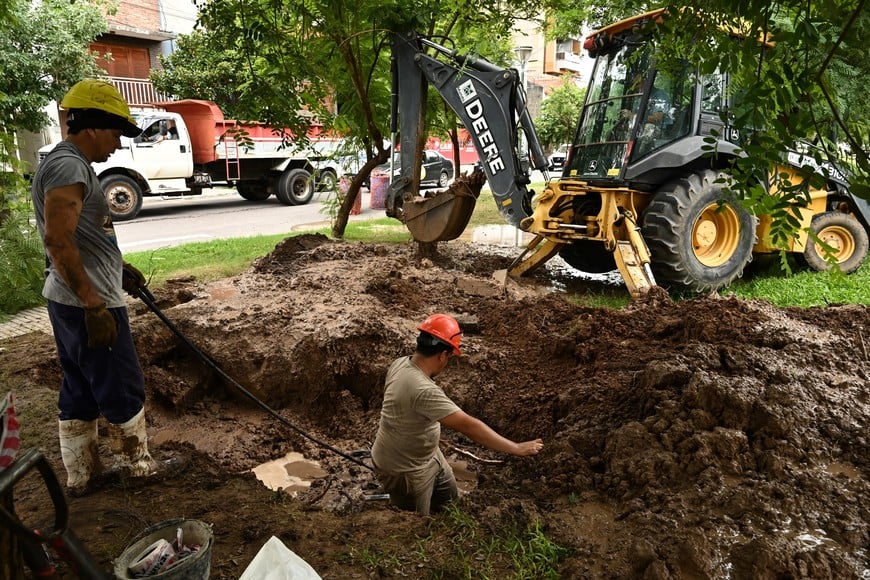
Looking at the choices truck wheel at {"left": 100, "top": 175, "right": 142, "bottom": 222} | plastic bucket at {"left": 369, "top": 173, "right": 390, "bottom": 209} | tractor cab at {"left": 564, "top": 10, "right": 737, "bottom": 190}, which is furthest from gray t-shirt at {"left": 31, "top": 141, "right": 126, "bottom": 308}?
plastic bucket at {"left": 369, "top": 173, "right": 390, "bottom": 209}

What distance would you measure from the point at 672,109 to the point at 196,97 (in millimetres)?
16734

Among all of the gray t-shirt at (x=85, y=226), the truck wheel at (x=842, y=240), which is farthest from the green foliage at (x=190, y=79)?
the gray t-shirt at (x=85, y=226)

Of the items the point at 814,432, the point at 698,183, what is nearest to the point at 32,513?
the point at 814,432

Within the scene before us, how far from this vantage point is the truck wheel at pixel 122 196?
13422mm

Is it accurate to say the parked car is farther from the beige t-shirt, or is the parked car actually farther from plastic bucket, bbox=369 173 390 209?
the beige t-shirt

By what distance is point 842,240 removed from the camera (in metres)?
7.96

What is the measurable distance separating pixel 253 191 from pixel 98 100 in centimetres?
1522

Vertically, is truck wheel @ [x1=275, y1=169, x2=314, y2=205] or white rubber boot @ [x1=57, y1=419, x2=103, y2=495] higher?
truck wheel @ [x1=275, y1=169, x2=314, y2=205]

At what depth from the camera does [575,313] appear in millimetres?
5648

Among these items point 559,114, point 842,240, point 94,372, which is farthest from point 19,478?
point 559,114

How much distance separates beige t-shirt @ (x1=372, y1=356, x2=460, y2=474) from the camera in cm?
304

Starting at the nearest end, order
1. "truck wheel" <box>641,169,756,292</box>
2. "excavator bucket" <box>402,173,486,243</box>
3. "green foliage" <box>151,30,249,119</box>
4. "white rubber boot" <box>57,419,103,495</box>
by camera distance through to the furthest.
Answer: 1. "white rubber boot" <box>57,419,103,495</box>
2. "truck wheel" <box>641,169,756,292</box>
3. "excavator bucket" <box>402,173,486,243</box>
4. "green foliage" <box>151,30,249,119</box>

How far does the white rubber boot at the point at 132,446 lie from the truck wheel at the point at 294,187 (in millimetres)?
13861

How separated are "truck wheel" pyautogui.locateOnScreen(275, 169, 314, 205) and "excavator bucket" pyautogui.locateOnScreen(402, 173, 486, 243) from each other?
30.5 feet
